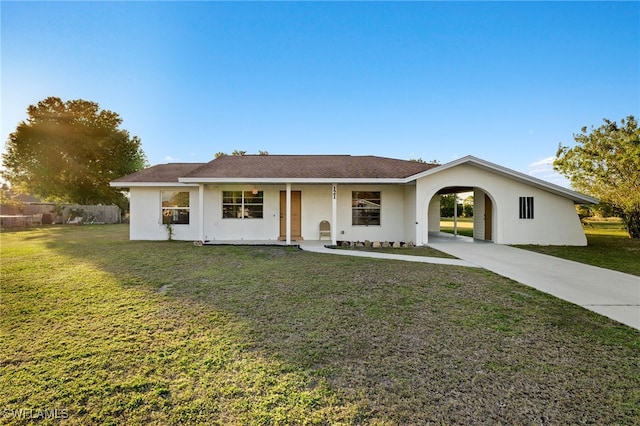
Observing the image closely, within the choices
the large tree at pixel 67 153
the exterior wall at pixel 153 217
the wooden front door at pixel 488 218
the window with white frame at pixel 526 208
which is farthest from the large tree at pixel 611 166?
the large tree at pixel 67 153

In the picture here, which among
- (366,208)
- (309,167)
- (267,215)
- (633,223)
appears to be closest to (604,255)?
(633,223)

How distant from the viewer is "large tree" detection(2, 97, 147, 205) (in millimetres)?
28141

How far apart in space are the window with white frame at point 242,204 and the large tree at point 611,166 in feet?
55.8

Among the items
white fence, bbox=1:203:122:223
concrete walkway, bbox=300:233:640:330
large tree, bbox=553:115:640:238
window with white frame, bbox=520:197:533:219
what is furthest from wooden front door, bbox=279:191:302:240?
white fence, bbox=1:203:122:223

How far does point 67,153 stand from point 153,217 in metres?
25.1

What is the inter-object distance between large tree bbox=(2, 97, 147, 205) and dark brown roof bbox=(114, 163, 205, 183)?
852 inches

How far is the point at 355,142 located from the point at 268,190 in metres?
16.9

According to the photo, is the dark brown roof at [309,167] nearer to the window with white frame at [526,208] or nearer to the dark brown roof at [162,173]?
the dark brown roof at [162,173]

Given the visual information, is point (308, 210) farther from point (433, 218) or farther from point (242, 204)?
point (433, 218)

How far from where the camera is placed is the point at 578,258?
29.3 feet

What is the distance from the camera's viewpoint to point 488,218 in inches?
512

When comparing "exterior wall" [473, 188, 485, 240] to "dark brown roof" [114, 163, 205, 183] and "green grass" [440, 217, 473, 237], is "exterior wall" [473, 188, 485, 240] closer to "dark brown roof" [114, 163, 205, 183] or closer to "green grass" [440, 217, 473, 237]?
"green grass" [440, 217, 473, 237]

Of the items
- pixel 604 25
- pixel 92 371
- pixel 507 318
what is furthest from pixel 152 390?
pixel 604 25

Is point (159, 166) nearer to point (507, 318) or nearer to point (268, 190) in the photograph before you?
point (268, 190)
